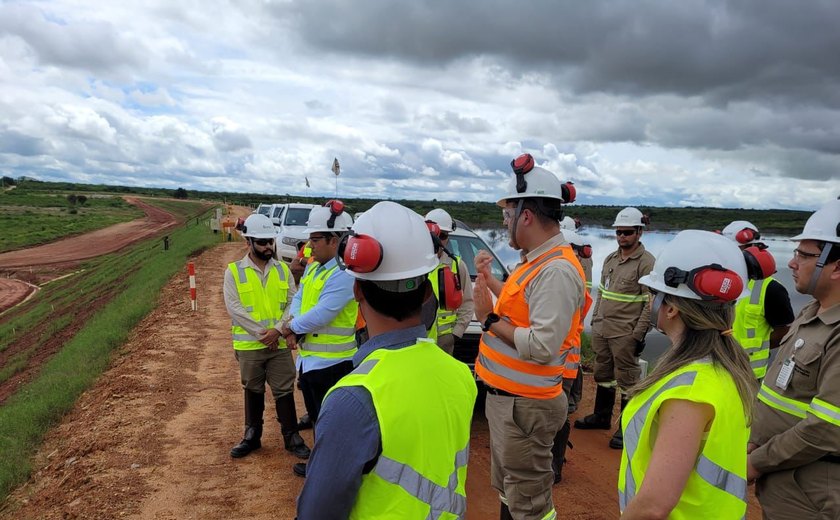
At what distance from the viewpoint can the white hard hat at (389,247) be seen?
1.72 m

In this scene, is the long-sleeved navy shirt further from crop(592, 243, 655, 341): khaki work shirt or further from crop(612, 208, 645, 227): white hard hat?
crop(612, 208, 645, 227): white hard hat

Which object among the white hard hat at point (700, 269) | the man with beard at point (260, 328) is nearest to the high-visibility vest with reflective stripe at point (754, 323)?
the white hard hat at point (700, 269)

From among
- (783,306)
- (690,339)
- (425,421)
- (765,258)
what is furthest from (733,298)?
(783,306)

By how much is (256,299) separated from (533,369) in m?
2.75

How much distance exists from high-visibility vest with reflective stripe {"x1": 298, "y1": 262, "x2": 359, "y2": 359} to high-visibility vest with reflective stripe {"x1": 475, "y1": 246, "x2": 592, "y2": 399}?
139cm

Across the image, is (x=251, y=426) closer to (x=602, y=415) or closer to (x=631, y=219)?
(x=602, y=415)

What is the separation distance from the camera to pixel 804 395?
264cm

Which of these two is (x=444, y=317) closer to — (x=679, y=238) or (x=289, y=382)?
(x=289, y=382)

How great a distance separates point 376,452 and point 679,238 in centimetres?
143

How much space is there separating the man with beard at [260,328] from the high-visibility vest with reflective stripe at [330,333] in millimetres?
598

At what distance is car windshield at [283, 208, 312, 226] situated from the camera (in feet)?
A: 57.1

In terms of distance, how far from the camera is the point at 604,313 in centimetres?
585

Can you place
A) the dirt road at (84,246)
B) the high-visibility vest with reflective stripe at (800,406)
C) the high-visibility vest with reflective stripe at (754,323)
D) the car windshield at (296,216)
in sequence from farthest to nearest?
the dirt road at (84,246)
the car windshield at (296,216)
the high-visibility vest with reflective stripe at (754,323)
the high-visibility vest with reflective stripe at (800,406)

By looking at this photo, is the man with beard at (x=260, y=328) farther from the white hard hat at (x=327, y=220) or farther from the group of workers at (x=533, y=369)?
the white hard hat at (x=327, y=220)
